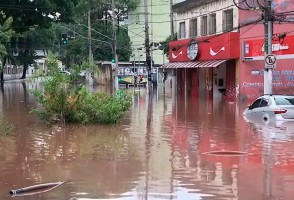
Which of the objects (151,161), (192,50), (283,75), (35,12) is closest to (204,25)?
(192,50)

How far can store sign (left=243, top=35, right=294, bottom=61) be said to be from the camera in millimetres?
31702

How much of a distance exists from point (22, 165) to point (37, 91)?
29.5 ft

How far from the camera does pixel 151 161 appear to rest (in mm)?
12469

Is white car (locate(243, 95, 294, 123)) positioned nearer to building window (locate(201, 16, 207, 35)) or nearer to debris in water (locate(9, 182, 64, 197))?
debris in water (locate(9, 182, 64, 197))

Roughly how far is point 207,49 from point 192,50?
197cm

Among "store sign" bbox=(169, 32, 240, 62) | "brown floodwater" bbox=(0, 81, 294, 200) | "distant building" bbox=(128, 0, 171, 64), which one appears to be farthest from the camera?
"distant building" bbox=(128, 0, 171, 64)

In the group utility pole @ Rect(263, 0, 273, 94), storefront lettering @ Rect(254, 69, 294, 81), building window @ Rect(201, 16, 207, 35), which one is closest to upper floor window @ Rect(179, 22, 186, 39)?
building window @ Rect(201, 16, 207, 35)

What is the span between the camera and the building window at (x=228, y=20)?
124ft

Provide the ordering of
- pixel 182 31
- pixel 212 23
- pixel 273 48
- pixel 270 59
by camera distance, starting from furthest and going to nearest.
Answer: pixel 182 31 → pixel 212 23 → pixel 273 48 → pixel 270 59

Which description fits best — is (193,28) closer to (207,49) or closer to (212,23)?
(212,23)

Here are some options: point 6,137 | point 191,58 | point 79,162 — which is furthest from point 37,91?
point 191,58

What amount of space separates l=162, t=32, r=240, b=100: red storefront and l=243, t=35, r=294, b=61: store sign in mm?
1184

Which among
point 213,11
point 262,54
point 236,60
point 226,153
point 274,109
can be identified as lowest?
point 226,153

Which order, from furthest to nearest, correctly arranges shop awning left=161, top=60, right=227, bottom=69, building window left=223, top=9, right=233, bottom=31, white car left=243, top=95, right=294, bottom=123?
1. building window left=223, top=9, right=233, bottom=31
2. shop awning left=161, top=60, right=227, bottom=69
3. white car left=243, top=95, right=294, bottom=123
